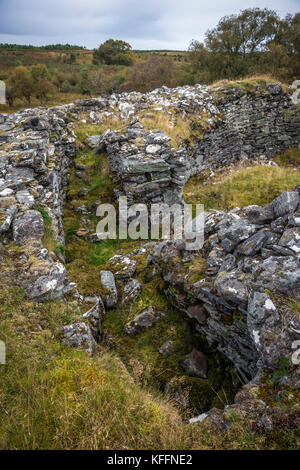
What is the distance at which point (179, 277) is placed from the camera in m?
5.48

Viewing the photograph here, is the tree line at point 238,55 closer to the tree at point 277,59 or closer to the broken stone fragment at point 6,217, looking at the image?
the tree at point 277,59

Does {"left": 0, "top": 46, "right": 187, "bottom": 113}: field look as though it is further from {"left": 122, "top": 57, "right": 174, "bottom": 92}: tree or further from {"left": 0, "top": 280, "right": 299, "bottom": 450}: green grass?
{"left": 0, "top": 280, "right": 299, "bottom": 450}: green grass

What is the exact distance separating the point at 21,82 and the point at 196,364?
121 ft

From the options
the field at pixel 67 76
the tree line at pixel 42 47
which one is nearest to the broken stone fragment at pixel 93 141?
the field at pixel 67 76

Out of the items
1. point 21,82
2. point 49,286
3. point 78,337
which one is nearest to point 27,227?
point 49,286

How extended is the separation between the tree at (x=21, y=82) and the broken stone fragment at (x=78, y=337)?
35.4 metres

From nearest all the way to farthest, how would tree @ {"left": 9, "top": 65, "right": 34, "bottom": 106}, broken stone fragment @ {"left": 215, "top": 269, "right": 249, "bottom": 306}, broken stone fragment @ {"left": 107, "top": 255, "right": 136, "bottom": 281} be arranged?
1. broken stone fragment @ {"left": 215, "top": 269, "right": 249, "bottom": 306}
2. broken stone fragment @ {"left": 107, "top": 255, "right": 136, "bottom": 281}
3. tree @ {"left": 9, "top": 65, "right": 34, "bottom": 106}

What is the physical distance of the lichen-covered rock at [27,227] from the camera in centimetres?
557

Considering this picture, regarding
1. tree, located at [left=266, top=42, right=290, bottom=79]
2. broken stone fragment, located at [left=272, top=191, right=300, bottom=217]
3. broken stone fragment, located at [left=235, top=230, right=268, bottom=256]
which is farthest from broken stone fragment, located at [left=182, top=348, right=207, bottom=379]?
tree, located at [left=266, top=42, right=290, bottom=79]

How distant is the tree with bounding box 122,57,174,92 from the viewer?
25016mm

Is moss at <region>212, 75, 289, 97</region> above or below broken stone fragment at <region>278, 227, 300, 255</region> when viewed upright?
above

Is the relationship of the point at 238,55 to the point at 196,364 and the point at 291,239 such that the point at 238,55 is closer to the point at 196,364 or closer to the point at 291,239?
the point at 291,239

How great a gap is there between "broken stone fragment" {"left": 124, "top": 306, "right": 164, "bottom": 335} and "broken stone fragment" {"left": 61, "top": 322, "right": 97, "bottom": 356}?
133cm

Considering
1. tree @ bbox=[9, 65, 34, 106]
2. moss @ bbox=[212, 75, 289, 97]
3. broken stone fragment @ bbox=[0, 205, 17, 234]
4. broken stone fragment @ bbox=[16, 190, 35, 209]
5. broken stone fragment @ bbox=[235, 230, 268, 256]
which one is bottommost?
broken stone fragment @ bbox=[235, 230, 268, 256]
